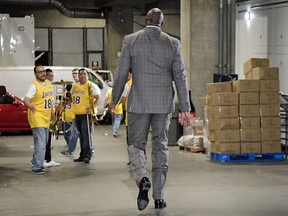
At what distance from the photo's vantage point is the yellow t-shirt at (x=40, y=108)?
11594 millimetres

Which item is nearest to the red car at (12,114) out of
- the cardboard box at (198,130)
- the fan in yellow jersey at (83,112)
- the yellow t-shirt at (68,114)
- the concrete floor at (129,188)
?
the yellow t-shirt at (68,114)

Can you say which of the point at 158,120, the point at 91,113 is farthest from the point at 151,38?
the point at 91,113

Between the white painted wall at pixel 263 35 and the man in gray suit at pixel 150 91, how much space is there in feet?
33.1

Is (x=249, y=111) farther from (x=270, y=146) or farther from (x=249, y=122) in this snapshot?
(x=270, y=146)

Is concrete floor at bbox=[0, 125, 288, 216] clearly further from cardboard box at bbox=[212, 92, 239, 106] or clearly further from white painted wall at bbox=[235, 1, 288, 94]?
→ white painted wall at bbox=[235, 1, 288, 94]

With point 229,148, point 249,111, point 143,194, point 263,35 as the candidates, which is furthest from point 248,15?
point 143,194

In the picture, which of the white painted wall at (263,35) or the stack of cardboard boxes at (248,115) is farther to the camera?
the white painted wall at (263,35)

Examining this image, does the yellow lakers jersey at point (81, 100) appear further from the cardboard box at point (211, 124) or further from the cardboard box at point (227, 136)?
the cardboard box at point (227, 136)

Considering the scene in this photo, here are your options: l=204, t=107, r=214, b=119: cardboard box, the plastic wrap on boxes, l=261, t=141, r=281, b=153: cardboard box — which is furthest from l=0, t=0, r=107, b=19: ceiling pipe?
l=261, t=141, r=281, b=153: cardboard box

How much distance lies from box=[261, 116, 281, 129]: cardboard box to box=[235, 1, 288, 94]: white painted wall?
439 cm

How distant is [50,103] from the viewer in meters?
11.9

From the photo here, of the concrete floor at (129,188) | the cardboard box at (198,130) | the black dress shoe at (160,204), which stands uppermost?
the cardboard box at (198,130)

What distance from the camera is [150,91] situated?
7914 millimetres

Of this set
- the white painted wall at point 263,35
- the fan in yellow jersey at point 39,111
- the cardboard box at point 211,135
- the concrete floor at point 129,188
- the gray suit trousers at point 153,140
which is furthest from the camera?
the white painted wall at point 263,35
